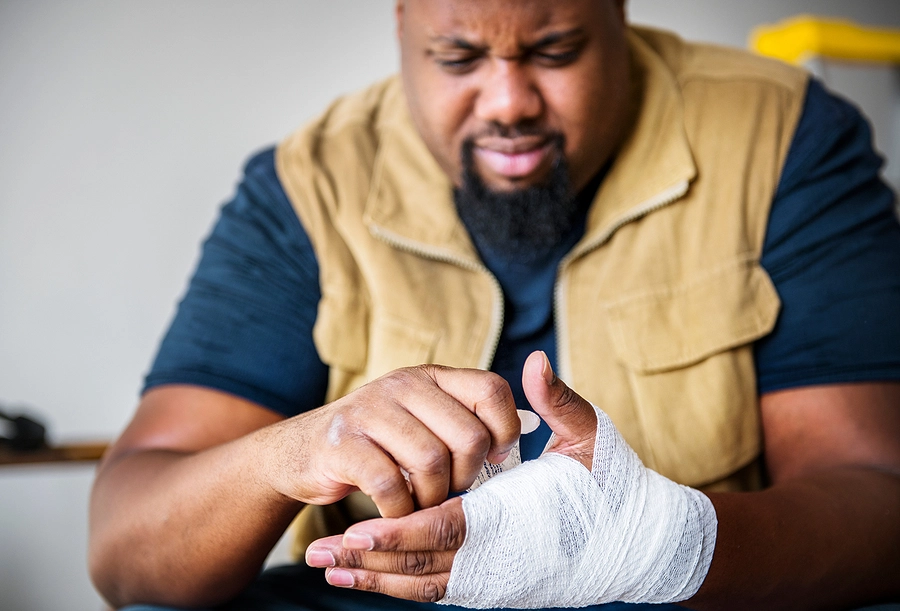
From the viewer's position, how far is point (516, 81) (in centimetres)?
101

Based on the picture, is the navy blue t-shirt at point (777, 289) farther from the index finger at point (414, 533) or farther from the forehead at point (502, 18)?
the index finger at point (414, 533)

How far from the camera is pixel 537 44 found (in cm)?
100

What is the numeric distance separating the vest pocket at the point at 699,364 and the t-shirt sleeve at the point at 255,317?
0.41m

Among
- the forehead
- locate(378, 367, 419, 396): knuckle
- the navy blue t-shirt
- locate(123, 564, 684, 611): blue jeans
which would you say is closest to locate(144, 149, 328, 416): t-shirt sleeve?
the navy blue t-shirt

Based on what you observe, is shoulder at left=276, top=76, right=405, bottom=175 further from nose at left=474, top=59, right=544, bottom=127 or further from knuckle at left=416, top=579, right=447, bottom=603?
knuckle at left=416, top=579, right=447, bottom=603

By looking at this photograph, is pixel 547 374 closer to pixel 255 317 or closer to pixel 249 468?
pixel 249 468

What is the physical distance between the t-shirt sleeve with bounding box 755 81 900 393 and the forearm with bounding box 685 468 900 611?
0.14 metres

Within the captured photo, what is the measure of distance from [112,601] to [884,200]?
3.55ft

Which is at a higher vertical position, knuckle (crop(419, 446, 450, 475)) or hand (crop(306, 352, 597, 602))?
knuckle (crop(419, 446, 450, 475))

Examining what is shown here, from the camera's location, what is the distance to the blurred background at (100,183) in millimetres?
1769

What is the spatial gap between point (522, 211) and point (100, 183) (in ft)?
3.67

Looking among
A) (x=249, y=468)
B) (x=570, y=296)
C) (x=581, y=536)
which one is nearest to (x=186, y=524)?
(x=249, y=468)

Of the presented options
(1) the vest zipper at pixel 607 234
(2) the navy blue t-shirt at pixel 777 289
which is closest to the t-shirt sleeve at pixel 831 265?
(2) the navy blue t-shirt at pixel 777 289

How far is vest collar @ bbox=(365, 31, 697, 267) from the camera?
113cm
